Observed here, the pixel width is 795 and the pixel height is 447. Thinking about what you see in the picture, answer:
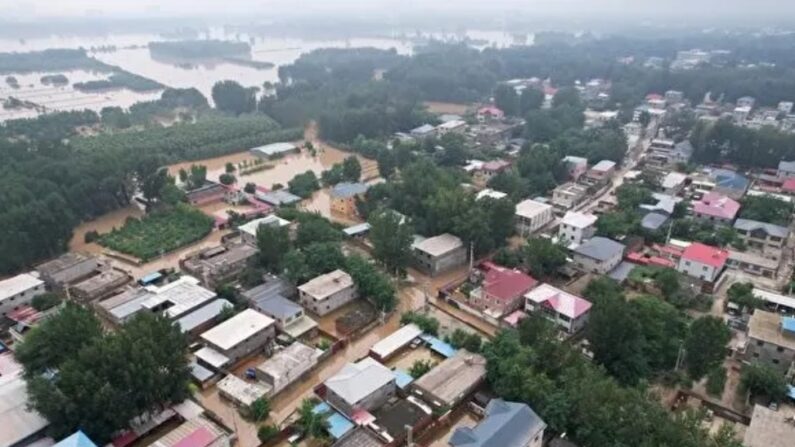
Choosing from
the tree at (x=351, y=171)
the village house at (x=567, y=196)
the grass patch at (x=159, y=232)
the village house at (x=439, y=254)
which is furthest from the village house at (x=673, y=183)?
the grass patch at (x=159, y=232)

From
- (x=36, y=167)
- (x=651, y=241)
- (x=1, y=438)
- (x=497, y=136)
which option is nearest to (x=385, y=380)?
(x=1, y=438)

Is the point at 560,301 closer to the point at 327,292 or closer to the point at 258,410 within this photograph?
the point at 327,292

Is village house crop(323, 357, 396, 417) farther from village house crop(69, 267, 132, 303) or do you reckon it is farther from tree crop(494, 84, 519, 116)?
tree crop(494, 84, 519, 116)

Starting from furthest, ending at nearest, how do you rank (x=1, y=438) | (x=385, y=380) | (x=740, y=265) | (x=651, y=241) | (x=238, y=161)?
(x=238, y=161)
(x=651, y=241)
(x=740, y=265)
(x=385, y=380)
(x=1, y=438)

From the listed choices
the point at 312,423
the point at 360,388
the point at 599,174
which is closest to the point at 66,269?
the point at 312,423

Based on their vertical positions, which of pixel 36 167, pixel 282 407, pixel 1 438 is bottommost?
pixel 282 407

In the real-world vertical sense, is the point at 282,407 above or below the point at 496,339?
below

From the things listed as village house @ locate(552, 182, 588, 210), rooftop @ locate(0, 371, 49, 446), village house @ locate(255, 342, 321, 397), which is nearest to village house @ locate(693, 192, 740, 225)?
village house @ locate(552, 182, 588, 210)

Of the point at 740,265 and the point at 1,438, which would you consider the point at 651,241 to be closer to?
the point at 740,265
